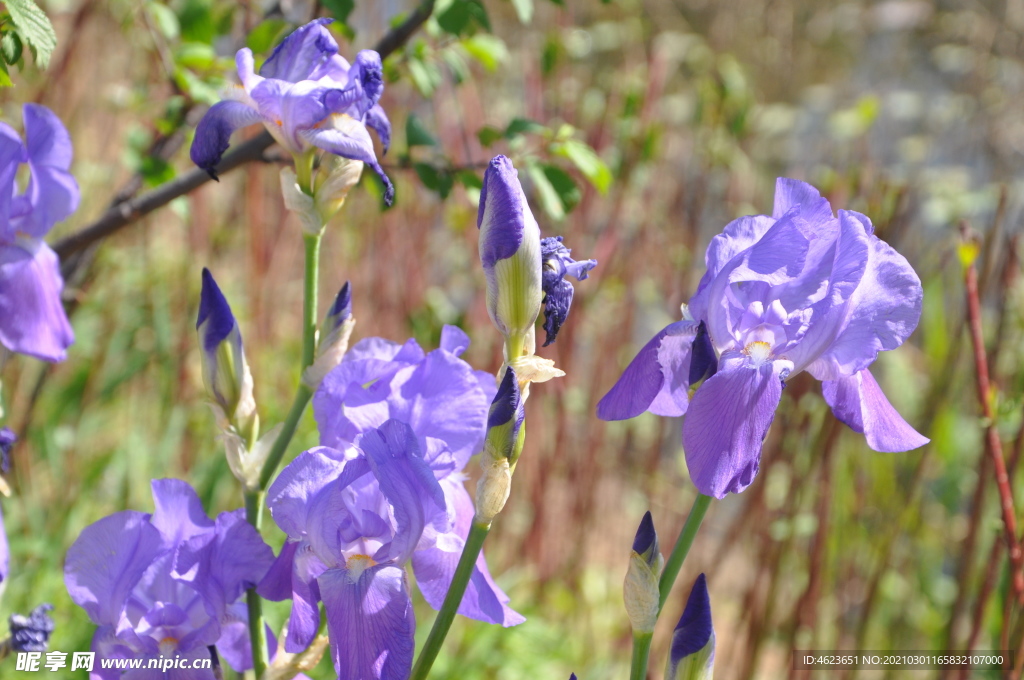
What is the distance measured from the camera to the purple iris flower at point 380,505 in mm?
624

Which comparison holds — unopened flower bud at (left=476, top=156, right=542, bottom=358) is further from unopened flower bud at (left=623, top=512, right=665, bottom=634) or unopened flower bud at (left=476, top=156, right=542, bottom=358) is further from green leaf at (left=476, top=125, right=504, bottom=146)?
green leaf at (left=476, top=125, right=504, bottom=146)

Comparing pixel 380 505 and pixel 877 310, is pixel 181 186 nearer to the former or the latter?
pixel 380 505

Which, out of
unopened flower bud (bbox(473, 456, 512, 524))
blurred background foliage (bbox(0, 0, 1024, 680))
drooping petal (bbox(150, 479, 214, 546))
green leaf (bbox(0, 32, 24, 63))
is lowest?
blurred background foliage (bbox(0, 0, 1024, 680))

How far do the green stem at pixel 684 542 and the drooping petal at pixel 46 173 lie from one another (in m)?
0.72

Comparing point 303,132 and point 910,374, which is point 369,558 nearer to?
point 303,132

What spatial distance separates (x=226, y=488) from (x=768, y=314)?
2.00 metres

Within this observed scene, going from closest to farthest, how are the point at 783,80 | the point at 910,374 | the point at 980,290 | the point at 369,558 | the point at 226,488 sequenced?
the point at 369,558
the point at 980,290
the point at 226,488
the point at 910,374
the point at 783,80

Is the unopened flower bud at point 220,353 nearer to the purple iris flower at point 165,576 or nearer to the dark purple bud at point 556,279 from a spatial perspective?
the purple iris flower at point 165,576

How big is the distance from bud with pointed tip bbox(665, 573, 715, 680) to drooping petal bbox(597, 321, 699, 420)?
0.15m

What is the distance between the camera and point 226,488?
7.77 feet

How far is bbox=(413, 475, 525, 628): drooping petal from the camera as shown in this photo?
0.70m

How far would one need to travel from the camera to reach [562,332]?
7.93ft

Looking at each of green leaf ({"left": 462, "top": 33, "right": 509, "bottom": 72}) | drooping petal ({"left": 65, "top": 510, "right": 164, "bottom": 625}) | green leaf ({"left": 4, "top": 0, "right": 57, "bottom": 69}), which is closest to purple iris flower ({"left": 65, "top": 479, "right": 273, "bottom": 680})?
drooping petal ({"left": 65, "top": 510, "right": 164, "bottom": 625})

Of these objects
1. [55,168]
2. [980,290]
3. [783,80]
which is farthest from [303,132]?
[783,80]
